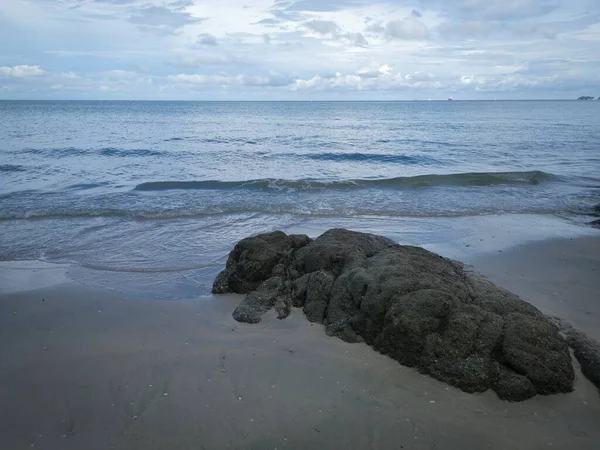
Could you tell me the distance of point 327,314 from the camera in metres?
6.26

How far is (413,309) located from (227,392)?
7.64ft

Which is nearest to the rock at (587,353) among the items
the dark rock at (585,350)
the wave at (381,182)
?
the dark rock at (585,350)

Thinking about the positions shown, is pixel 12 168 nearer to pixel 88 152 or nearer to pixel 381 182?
pixel 88 152

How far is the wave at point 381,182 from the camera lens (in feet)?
59.3

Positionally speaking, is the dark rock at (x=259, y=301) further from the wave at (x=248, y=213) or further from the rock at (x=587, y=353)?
the wave at (x=248, y=213)

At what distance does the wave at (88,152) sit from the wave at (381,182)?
401 inches

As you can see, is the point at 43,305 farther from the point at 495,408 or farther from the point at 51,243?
the point at 495,408

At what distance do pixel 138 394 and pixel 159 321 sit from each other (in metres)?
1.71

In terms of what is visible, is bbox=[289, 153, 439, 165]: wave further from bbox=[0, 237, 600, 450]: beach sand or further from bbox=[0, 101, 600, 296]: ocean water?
bbox=[0, 237, 600, 450]: beach sand

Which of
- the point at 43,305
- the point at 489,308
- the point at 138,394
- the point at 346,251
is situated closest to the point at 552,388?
the point at 489,308

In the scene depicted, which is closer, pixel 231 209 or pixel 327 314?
pixel 327 314

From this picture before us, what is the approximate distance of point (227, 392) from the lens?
4.87 m

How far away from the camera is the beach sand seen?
425cm

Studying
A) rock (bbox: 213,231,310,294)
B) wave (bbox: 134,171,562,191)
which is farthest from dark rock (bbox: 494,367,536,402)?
wave (bbox: 134,171,562,191)
